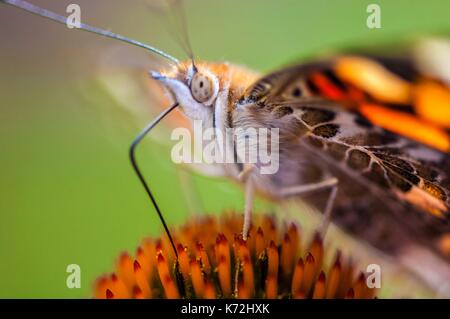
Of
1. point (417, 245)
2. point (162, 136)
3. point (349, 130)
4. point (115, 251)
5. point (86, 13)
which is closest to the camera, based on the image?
point (349, 130)

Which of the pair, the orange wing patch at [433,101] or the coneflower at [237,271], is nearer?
the orange wing patch at [433,101]

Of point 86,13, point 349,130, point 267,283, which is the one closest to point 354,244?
point 267,283

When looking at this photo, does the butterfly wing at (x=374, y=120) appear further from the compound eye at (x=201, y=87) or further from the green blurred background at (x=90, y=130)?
the green blurred background at (x=90, y=130)

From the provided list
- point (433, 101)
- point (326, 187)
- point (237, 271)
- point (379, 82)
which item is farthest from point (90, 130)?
point (433, 101)

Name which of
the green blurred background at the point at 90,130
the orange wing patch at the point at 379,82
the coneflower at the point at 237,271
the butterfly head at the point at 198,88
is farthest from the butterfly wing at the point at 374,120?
the green blurred background at the point at 90,130

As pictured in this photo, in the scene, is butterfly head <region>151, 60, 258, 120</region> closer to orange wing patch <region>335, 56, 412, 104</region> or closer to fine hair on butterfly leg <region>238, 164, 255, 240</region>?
fine hair on butterfly leg <region>238, 164, 255, 240</region>

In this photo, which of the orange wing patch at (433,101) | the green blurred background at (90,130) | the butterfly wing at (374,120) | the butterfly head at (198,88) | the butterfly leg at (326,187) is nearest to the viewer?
the butterfly wing at (374,120)

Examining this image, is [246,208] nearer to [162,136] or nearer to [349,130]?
[349,130]
